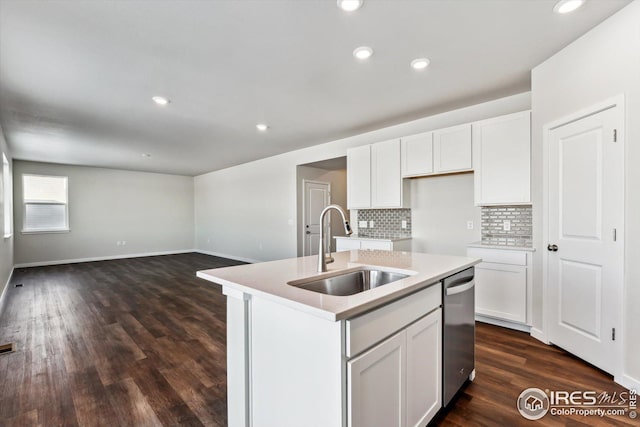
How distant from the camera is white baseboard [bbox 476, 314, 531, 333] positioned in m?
3.14

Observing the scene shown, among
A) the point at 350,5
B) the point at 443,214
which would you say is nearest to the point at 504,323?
the point at 443,214

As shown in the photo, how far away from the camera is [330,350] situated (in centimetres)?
113

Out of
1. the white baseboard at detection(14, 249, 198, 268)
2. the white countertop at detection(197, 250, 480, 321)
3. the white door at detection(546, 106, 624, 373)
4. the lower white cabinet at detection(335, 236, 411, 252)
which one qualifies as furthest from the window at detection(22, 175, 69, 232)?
the white door at detection(546, 106, 624, 373)

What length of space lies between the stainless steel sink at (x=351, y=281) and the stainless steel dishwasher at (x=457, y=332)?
13.9 inches

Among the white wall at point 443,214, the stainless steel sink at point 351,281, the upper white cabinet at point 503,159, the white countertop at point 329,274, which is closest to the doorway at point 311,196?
the white wall at point 443,214

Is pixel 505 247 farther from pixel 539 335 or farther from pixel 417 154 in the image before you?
pixel 417 154

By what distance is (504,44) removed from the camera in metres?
2.48

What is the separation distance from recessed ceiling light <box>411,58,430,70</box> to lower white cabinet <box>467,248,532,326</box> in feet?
6.68

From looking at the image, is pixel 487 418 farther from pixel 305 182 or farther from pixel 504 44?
pixel 305 182

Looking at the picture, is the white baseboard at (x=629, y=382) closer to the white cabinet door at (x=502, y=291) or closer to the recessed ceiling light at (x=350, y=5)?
the white cabinet door at (x=502, y=291)

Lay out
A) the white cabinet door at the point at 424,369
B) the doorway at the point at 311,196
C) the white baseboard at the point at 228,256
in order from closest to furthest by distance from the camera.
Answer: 1. the white cabinet door at the point at 424,369
2. the doorway at the point at 311,196
3. the white baseboard at the point at 228,256

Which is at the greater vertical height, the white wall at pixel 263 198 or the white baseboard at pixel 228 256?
the white wall at pixel 263 198

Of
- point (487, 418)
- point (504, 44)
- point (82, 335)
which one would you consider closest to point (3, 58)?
point (82, 335)

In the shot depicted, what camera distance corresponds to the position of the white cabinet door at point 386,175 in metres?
4.32
